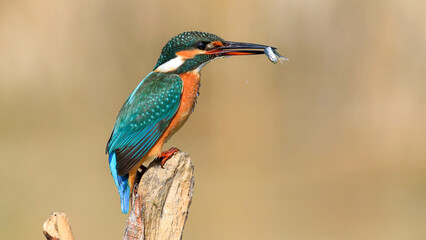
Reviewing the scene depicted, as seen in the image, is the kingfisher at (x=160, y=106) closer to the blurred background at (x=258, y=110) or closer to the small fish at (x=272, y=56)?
the small fish at (x=272, y=56)

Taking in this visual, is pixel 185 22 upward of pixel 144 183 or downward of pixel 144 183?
upward

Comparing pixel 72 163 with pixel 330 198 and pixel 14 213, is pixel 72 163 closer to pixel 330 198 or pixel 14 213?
pixel 14 213

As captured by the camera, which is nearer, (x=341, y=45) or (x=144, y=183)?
(x=144, y=183)

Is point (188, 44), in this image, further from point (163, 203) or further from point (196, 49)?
point (163, 203)

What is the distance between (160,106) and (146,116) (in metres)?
0.07

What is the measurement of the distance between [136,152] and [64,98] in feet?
9.80

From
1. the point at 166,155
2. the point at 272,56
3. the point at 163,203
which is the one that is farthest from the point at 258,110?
the point at 163,203

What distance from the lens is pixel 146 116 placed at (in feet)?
9.36

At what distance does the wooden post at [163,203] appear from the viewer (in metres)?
2.45

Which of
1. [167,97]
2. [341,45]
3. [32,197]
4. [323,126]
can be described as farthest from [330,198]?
[167,97]

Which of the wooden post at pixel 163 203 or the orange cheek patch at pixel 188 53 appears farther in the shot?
the orange cheek patch at pixel 188 53

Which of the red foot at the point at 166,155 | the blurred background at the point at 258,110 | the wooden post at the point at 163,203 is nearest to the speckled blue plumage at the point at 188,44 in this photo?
the red foot at the point at 166,155

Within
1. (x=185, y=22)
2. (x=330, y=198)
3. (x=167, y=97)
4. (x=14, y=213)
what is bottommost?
(x=330, y=198)

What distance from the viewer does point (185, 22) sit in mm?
5234
